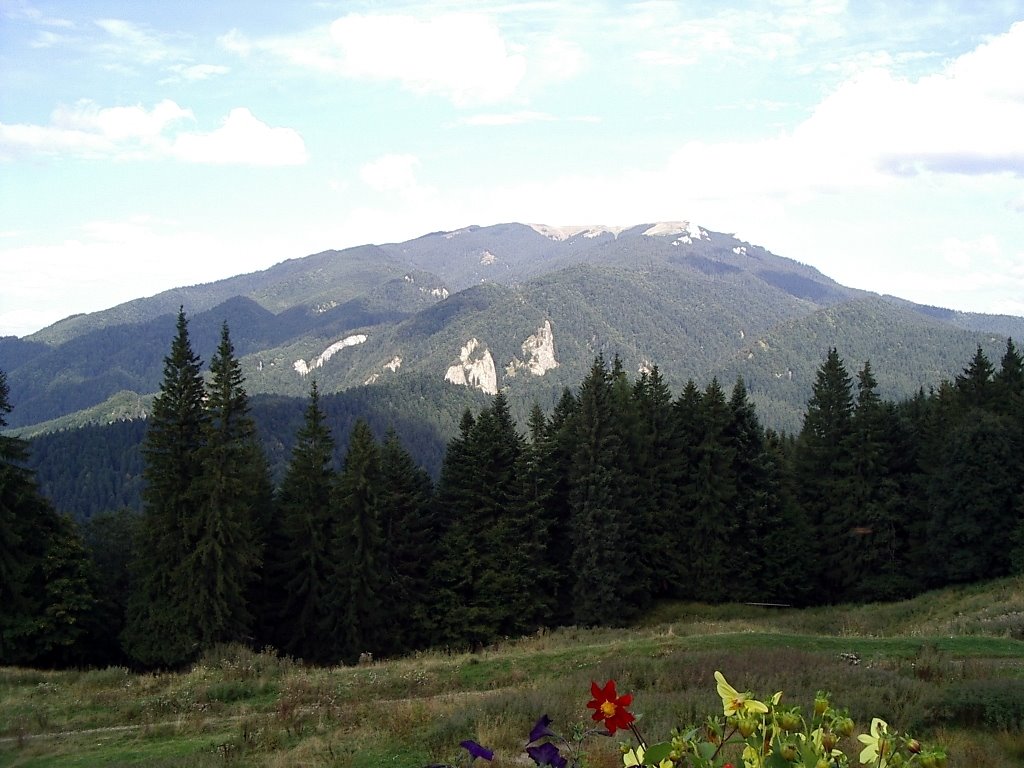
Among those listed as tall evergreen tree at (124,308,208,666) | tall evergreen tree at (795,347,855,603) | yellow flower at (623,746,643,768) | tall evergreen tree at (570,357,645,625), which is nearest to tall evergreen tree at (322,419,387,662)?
tall evergreen tree at (124,308,208,666)

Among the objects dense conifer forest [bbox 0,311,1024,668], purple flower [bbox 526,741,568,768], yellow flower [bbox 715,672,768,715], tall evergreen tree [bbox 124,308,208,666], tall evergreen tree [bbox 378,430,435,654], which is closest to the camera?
yellow flower [bbox 715,672,768,715]

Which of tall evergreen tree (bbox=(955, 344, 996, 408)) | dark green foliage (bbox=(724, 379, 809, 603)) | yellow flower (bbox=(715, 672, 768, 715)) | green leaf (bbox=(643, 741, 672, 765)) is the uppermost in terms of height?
yellow flower (bbox=(715, 672, 768, 715))

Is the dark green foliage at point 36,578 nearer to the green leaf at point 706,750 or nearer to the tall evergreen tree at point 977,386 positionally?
the green leaf at point 706,750

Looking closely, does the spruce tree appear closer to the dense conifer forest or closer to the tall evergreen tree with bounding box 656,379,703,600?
the dense conifer forest

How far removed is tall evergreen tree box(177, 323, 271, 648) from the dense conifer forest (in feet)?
0.34

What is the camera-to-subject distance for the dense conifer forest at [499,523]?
29875 millimetres

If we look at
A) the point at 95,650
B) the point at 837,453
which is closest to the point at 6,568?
the point at 95,650

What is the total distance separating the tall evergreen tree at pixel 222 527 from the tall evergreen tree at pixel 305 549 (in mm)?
2286

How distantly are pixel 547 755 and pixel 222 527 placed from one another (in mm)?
28416

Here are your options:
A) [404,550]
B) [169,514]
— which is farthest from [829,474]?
[169,514]

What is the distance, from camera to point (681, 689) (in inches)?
499

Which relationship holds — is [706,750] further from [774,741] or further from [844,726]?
[844,726]

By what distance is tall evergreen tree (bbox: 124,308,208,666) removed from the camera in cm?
2934

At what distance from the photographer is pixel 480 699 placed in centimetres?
1251
